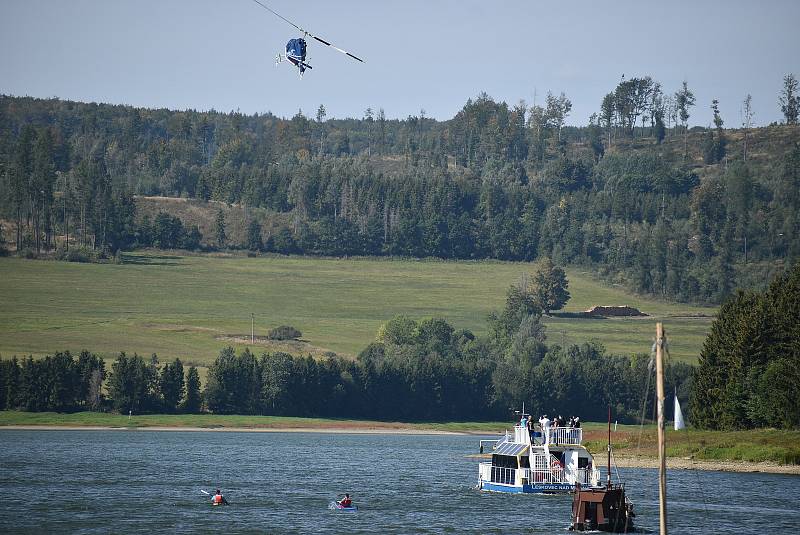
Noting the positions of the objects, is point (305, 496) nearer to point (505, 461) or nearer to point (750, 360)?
point (505, 461)

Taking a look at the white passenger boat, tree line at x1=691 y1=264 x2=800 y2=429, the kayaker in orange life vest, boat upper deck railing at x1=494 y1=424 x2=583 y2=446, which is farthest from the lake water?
tree line at x1=691 y1=264 x2=800 y2=429

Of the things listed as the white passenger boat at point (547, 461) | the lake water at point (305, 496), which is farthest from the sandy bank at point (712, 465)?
the white passenger boat at point (547, 461)

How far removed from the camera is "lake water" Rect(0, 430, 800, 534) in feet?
274

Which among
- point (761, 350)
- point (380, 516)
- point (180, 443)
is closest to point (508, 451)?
point (380, 516)

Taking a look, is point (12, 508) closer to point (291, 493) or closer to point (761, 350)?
point (291, 493)

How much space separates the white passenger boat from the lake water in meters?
1.31

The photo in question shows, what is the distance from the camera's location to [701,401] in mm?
153625

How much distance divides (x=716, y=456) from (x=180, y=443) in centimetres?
7477

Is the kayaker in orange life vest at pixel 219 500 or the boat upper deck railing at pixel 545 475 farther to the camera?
the boat upper deck railing at pixel 545 475

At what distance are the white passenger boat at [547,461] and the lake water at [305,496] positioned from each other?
4.29ft

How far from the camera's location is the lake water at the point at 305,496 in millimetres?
83375

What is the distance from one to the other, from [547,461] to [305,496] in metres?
18.6

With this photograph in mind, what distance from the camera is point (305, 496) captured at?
102 m

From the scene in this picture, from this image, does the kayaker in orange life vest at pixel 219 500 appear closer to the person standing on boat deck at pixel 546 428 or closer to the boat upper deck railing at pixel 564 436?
the person standing on boat deck at pixel 546 428
